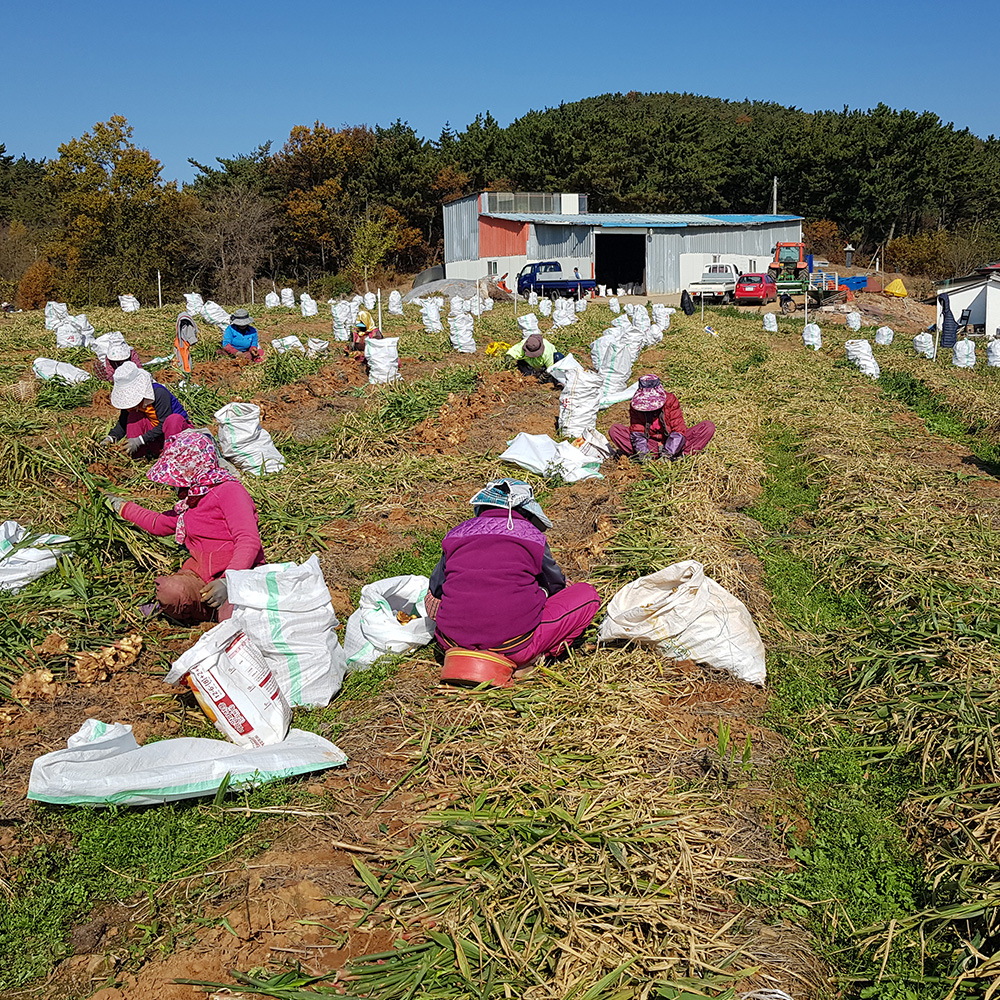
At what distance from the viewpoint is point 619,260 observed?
41.2 metres

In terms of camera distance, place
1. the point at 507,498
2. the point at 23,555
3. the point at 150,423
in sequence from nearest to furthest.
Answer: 1. the point at 507,498
2. the point at 23,555
3. the point at 150,423

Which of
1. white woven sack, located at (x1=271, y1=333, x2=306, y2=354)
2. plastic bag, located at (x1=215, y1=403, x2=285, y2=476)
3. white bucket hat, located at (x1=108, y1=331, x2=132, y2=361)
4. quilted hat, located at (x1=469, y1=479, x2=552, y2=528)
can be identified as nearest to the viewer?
quilted hat, located at (x1=469, y1=479, x2=552, y2=528)

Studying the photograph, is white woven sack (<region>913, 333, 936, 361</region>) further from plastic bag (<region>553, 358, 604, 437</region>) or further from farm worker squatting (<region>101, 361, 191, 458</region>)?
farm worker squatting (<region>101, 361, 191, 458</region>)

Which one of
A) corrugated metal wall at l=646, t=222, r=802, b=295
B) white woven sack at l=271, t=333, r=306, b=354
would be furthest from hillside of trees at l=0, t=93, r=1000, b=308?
white woven sack at l=271, t=333, r=306, b=354

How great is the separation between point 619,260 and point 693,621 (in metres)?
39.5

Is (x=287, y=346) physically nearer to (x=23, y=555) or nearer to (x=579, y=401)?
(x=579, y=401)

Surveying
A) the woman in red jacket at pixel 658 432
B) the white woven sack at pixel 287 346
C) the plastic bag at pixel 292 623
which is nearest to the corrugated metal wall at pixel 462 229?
the white woven sack at pixel 287 346

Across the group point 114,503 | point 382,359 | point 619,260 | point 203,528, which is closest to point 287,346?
point 382,359

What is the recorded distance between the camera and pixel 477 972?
238cm

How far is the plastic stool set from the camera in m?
3.81

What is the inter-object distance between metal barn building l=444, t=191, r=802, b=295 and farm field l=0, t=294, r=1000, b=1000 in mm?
31242

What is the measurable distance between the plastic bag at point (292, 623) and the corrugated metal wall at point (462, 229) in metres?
35.2

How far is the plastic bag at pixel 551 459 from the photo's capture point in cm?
749

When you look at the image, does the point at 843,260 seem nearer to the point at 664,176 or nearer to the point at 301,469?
the point at 664,176
